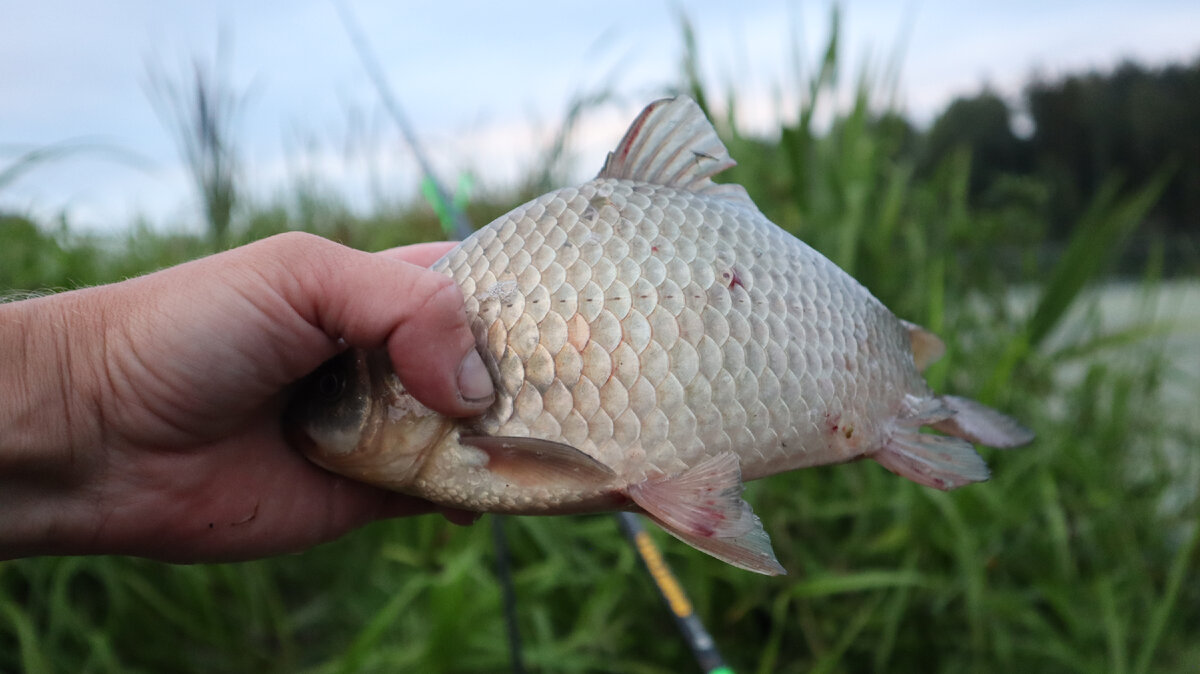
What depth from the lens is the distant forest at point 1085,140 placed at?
457 centimetres

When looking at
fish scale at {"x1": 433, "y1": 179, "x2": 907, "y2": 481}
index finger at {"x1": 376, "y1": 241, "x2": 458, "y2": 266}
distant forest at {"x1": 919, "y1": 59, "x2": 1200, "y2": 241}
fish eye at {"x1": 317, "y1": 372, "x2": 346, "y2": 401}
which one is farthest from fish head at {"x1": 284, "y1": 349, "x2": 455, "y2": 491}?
distant forest at {"x1": 919, "y1": 59, "x2": 1200, "y2": 241}

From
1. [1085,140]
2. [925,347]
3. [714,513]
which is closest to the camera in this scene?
Answer: [714,513]

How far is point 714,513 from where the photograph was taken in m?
1.12

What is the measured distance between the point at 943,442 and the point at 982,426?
12cm

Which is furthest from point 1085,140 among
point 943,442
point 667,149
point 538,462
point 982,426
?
point 538,462

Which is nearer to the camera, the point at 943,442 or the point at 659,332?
the point at 659,332

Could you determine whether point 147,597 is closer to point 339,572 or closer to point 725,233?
point 339,572

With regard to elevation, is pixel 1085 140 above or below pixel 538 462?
above

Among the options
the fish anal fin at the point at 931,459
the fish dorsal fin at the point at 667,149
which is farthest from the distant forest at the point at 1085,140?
the fish dorsal fin at the point at 667,149

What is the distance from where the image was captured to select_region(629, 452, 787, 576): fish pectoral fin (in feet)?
3.67

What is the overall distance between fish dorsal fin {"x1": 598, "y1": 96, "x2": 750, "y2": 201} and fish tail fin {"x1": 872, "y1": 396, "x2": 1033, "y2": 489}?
53 centimetres

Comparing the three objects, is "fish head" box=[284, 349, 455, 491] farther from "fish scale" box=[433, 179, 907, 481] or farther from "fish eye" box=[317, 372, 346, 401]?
"fish scale" box=[433, 179, 907, 481]

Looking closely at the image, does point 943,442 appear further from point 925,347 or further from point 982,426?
point 925,347

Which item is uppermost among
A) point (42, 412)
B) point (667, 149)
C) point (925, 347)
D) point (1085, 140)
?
point (1085, 140)
